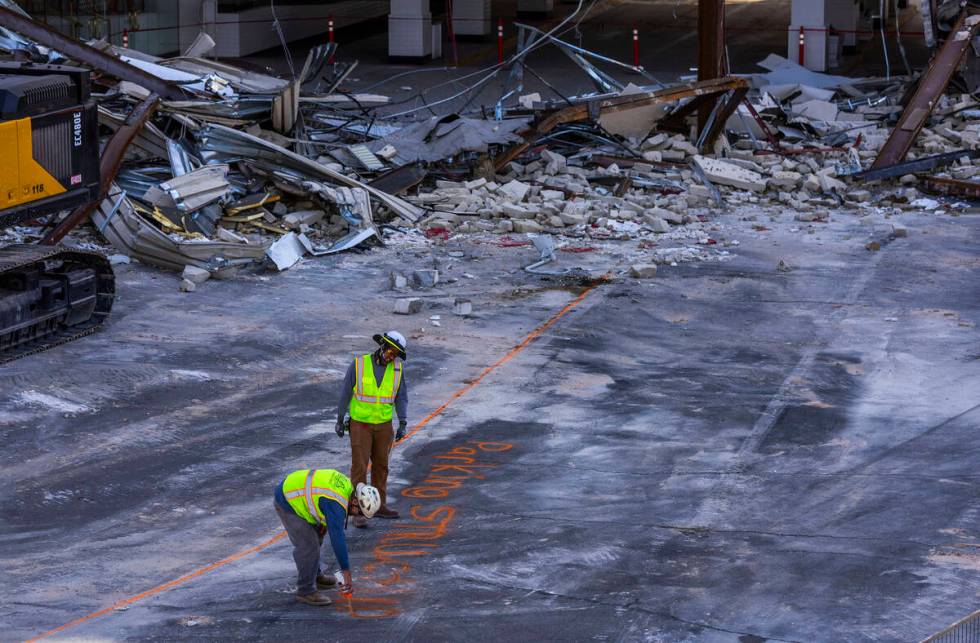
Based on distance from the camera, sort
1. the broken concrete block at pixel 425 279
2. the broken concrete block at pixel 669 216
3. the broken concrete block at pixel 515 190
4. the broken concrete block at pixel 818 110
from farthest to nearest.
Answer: the broken concrete block at pixel 818 110 → the broken concrete block at pixel 515 190 → the broken concrete block at pixel 669 216 → the broken concrete block at pixel 425 279

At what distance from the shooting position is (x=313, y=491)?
360 inches

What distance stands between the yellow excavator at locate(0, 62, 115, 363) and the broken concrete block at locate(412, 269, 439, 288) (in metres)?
3.80

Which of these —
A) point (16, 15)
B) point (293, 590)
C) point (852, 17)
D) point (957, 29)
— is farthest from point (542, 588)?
point (852, 17)

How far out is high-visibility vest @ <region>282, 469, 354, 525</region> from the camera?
29.9 ft

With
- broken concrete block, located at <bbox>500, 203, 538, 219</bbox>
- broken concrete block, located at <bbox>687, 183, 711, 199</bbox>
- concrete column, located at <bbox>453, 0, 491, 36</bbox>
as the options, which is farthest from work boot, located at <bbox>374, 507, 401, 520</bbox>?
concrete column, located at <bbox>453, 0, 491, 36</bbox>

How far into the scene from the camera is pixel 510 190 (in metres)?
23.0

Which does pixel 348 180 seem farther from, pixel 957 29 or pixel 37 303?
pixel 957 29

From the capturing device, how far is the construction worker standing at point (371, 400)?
10.9 m

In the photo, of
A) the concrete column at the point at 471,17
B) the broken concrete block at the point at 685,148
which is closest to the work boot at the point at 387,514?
the broken concrete block at the point at 685,148

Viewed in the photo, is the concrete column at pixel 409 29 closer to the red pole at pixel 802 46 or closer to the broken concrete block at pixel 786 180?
the red pole at pixel 802 46

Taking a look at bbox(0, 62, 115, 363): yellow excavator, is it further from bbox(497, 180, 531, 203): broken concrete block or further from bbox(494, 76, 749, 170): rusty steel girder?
bbox(494, 76, 749, 170): rusty steel girder

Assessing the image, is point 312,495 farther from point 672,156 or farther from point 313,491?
point 672,156

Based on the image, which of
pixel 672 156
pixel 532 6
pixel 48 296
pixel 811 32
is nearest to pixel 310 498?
pixel 48 296

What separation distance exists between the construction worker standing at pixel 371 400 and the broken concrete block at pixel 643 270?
816 cm
